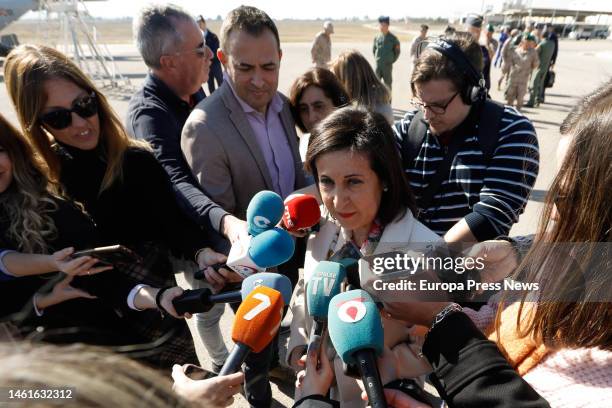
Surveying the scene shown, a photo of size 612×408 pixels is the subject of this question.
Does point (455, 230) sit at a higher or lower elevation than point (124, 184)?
lower

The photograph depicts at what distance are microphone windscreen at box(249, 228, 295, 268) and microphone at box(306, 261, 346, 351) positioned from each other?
0.23m

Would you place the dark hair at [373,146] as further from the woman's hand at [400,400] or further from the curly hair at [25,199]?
the curly hair at [25,199]

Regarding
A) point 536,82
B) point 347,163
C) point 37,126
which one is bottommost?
point 536,82

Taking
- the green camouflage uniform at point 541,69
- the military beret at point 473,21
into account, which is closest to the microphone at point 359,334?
the military beret at point 473,21

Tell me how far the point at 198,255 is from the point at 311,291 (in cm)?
85

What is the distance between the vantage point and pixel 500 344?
1081mm

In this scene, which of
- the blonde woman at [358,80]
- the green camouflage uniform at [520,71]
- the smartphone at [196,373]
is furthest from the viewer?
the green camouflage uniform at [520,71]

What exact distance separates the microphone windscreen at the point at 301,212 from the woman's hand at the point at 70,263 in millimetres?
759

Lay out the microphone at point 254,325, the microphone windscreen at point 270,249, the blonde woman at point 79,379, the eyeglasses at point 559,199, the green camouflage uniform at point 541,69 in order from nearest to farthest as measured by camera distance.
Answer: the blonde woman at point 79,379
the eyeglasses at point 559,199
the microphone at point 254,325
the microphone windscreen at point 270,249
the green camouflage uniform at point 541,69

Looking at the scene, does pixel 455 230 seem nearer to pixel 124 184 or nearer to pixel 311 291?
pixel 311 291

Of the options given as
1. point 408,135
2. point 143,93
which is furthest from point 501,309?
point 143,93

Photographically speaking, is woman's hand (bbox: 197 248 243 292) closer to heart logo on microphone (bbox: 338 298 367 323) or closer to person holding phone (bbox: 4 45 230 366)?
person holding phone (bbox: 4 45 230 366)

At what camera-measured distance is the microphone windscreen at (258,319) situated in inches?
42.2

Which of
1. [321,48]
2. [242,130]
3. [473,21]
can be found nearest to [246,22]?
[242,130]
